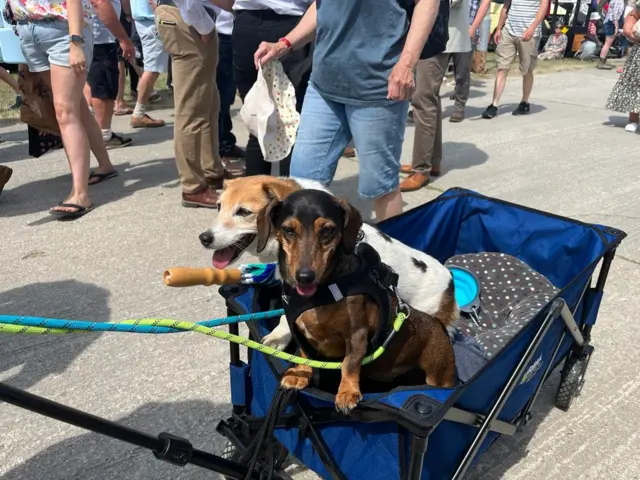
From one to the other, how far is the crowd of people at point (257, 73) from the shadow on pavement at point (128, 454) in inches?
53.7

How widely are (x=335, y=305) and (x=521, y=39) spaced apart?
7219mm

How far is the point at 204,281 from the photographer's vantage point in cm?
155

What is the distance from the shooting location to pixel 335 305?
5.24ft

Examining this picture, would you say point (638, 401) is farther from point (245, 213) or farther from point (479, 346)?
point (245, 213)

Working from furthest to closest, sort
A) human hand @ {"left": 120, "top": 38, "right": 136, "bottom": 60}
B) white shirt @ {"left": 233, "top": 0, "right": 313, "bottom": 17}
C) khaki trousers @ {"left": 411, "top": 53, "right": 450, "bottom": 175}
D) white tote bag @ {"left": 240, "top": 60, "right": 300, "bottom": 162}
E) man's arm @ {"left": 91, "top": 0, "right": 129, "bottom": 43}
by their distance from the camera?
human hand @ {"left": 120, "top": 38, "right": 136, "bottom": 60} → khaki trousers @ {"left": 411, "top": 53, "right": 450, "bottom": 175} → man's arm @ {"left": 91, "top": 0, "right": 129, "bottom": 43} → white shirt @ {"left": 233, "top": 0, "right": 313, "bottom": 17} → white tote bag @ {"left": 240, "top": 60, "right": 300, "bottom": 162}

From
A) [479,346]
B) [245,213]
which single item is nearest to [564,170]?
[479,346]

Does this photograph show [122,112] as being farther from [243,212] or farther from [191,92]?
[243,212]

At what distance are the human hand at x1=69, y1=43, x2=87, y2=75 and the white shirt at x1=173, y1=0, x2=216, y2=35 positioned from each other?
0.76 meters

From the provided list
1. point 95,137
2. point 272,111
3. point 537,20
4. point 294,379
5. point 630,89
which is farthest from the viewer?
point 537,20

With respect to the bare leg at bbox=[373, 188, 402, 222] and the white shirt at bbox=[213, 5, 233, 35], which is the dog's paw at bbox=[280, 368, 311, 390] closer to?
the bare leg at bbox=[373, 188, 402, 222]

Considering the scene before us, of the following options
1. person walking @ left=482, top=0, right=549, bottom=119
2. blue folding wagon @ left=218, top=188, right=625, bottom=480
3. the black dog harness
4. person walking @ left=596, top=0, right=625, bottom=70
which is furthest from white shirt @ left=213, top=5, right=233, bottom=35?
person walking @ left=596, top=0, right=625, bottom=70

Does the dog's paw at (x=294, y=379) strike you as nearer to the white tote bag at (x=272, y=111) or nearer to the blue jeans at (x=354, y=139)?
the blue jeans at (x=354, y=139)

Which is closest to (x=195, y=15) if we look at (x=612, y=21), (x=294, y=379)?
(x=294, y=379)

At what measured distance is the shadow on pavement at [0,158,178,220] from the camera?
14.8 feet
